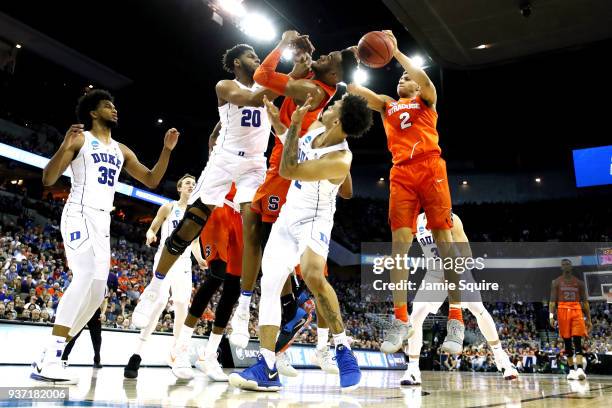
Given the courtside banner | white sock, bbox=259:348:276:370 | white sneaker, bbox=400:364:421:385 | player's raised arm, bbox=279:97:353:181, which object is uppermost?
the courtside banner

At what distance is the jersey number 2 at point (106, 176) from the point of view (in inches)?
163

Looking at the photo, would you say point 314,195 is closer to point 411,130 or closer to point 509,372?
point 411,130

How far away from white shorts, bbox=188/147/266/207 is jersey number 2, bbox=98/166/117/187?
66 centimetres

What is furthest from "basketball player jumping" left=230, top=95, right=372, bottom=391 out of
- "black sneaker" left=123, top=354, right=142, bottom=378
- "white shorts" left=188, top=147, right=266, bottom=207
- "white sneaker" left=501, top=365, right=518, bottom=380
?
"white sneaker" left=501, top=365, right=518, bottom=380

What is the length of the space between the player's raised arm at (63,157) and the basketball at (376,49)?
2378mm

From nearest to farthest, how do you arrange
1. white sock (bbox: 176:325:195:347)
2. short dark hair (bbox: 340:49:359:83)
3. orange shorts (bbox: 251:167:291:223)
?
orange shorts (bbox: 251:167:291:223) < short dark hair (bbox: 340:49:359:83) < white sock (bbox: 176:325:195:347)

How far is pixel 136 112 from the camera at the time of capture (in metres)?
23.0

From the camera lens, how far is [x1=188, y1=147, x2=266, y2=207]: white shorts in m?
4.55

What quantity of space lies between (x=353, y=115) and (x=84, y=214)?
83.2 inches

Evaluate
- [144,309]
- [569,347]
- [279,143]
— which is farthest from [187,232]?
[569,347]

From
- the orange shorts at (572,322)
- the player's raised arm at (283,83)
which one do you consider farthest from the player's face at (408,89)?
the orange shorts at (572,322)

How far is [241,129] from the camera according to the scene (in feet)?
15.3

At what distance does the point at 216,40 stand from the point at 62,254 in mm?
7943

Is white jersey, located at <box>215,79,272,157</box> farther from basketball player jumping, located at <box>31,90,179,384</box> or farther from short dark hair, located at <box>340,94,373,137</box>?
short dark hair, located at <box>340,94,373,137</box>
